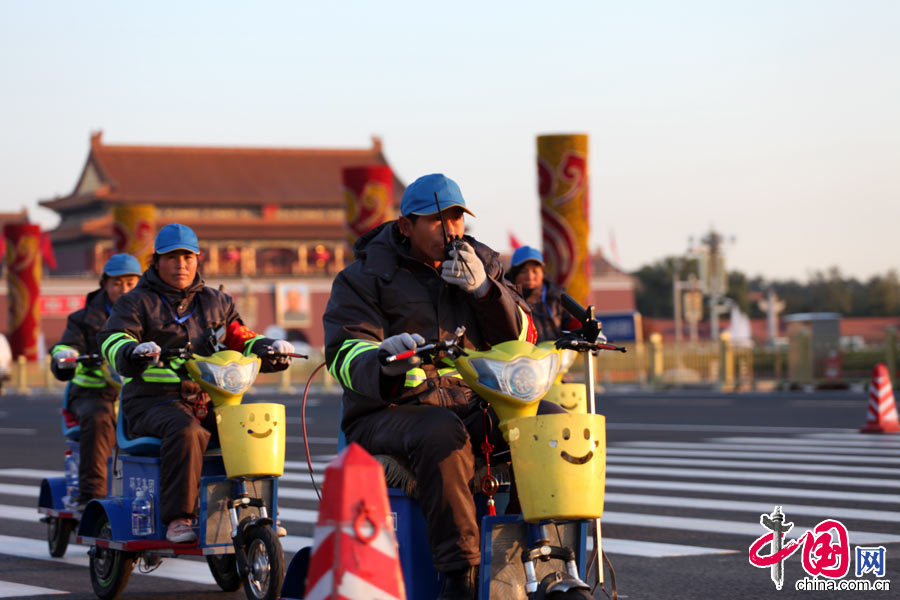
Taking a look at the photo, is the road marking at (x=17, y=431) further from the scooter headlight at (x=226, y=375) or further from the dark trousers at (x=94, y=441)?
the scooter headlight at (x=226, y=375)

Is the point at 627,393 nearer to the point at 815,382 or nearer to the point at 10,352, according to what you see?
the point at 815,382

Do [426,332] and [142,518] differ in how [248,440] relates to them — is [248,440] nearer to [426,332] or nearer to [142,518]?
[142,518]

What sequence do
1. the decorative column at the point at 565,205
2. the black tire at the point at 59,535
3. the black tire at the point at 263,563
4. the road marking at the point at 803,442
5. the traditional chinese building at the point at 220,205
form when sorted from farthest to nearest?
the traditional chinese building at the point at 220,205 < the decorative column at the point at 565,205 < the road marking at the point at 803,442 < the black tire at the point at 59,535 < the black tire at the point at 263,563

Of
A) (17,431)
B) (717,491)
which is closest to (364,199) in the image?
(17,431)

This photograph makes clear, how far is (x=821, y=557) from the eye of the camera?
688 cm

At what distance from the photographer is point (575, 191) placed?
27.2m

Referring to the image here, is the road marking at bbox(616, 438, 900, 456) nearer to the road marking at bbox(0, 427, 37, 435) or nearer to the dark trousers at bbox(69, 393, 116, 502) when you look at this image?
the dark trousers at bbox(69, 393, 116, 502)

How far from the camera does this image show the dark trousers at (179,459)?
6398 mm

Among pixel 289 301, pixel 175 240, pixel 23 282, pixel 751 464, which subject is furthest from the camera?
pixel 289 301

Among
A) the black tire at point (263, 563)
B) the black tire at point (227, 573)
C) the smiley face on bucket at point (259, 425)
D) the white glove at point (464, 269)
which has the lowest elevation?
the black tire at point (227, 573)

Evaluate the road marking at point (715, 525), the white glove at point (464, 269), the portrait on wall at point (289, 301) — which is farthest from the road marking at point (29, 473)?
the portrait on wall at point (289, 301)

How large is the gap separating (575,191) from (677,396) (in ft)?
15.1

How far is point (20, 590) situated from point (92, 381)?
196cm

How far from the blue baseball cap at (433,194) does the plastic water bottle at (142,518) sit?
2581mm
